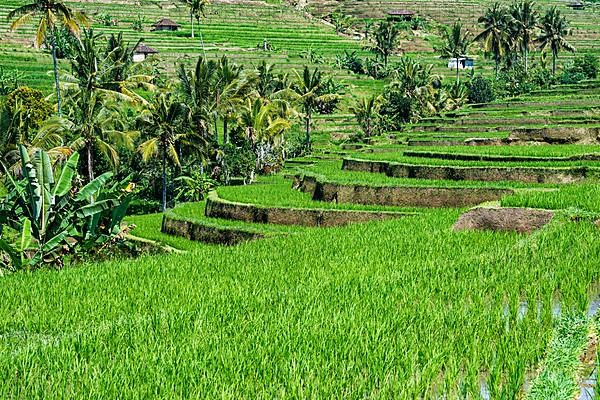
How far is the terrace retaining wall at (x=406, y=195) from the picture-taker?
13.6 meters

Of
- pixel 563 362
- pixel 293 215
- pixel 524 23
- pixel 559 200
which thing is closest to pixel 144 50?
pixel 524 23

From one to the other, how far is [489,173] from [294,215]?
434 centimetres

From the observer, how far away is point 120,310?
6.48 meters

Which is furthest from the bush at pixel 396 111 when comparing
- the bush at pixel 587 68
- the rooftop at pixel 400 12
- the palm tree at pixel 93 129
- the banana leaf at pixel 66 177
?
the rooftop at pixel 400 12

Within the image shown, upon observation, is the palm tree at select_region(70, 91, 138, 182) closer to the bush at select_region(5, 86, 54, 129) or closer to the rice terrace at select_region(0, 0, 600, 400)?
the rice terrace at select_region(0, 0, 600, 400)

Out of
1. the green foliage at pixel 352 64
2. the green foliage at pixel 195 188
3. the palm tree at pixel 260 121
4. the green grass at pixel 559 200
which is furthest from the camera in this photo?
the green foliage at pixel 352 64

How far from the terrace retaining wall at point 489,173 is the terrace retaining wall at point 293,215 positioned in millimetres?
2662

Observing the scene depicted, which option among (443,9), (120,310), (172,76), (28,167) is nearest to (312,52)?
(172,76)

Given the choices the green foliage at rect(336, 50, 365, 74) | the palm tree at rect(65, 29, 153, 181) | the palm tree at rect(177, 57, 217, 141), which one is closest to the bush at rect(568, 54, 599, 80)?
the green foliage at rect(336, 50, 365, 74)

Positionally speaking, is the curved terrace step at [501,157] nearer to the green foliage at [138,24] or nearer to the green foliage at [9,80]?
the green foliage at [9,80]

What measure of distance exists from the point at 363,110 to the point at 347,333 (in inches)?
1452

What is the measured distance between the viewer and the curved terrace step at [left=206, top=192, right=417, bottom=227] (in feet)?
46.1

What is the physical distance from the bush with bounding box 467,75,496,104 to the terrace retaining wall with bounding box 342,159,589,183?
31.4 metres

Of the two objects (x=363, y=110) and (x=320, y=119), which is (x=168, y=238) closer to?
(x=363, y=110)
